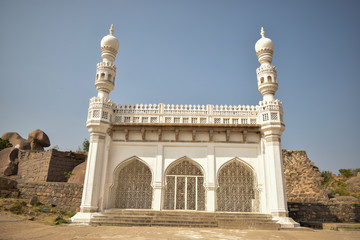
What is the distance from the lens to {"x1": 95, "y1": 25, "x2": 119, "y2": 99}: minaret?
45.9ft

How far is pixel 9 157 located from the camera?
2314cm

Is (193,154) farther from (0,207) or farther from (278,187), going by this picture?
(0,207)

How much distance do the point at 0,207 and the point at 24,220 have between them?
2.17 metres

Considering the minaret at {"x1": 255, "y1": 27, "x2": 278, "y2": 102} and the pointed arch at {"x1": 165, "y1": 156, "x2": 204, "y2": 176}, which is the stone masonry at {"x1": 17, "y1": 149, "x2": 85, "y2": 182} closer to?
the pointed arch at {"x1": 165, "y1": 156, "x2": 204, "y2": 176}

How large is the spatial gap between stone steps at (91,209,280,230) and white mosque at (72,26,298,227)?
0.95 m

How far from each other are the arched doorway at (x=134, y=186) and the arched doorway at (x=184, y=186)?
110 centimetres

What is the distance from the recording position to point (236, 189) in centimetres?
1345

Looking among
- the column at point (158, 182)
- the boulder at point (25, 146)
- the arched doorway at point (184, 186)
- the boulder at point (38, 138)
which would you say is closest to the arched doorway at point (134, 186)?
the column at point (158, 182)

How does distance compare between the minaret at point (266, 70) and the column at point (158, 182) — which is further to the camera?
the minaret at point (266, 70)

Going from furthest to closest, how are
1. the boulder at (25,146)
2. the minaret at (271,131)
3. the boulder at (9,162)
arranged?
the boulder at (25,146)
the boulder at (9,162)
the minaret at (271,131)

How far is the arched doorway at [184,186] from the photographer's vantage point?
1330 centimetres

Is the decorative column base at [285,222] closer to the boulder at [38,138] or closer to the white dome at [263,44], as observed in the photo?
the white dome at [263,44]

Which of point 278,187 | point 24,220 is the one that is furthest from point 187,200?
point 24,220

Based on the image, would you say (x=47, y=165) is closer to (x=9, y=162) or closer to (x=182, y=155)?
(x=9, y=162)
